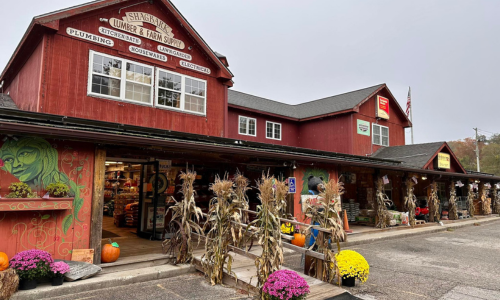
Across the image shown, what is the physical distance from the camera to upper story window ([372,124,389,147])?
20375mm

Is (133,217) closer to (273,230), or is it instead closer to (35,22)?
(35,22)

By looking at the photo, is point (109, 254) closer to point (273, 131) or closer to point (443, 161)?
point (273, 131)

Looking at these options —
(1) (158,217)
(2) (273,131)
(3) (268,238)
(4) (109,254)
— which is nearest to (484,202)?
(2) (273,131)

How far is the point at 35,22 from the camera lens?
28.9 ft

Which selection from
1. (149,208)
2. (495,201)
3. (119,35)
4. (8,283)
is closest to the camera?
(8,283)

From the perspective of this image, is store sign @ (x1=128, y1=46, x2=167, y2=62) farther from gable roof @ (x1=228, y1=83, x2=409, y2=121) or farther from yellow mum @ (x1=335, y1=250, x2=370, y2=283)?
yellow mum @ (x1=335, y1=250, x2=370, y2=283)

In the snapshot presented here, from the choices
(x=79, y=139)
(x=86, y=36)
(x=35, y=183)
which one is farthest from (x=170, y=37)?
(x=35, y=183)

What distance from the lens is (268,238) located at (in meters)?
5.44

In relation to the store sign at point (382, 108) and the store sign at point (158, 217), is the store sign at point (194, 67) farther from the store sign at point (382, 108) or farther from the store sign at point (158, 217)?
the store sign at point (382, 108)

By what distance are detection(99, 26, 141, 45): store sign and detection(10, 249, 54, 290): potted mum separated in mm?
7197

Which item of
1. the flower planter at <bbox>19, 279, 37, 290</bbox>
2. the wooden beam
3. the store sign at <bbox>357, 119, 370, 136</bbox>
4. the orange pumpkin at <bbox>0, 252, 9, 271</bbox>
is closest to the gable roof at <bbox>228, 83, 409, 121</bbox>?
the store sign at <bbox>357, 119, 370, 136</bbox>

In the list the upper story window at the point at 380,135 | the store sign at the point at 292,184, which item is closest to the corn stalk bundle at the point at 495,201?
the upper story window at the point at 380,135

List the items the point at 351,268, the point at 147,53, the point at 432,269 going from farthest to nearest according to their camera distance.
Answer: the point at 147,53 < the point at 432,269 < the point at 351,268

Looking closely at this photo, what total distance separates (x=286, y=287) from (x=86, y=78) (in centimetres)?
848
